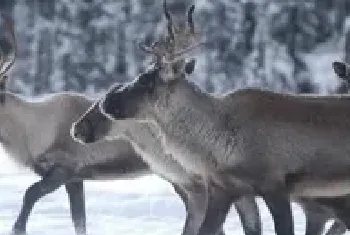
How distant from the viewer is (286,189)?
16.6 ft

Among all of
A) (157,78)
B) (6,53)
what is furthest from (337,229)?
(6,53)

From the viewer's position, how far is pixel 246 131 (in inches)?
205

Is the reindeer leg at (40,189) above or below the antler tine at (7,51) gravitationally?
below

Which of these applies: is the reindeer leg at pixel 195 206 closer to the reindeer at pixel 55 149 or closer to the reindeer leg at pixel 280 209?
the reindeer leg at pixel 280 209

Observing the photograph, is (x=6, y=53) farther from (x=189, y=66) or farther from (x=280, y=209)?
(x=280, y=209)

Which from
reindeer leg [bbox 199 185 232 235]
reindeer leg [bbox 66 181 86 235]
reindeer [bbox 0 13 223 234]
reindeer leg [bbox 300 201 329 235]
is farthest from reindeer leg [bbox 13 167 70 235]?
reindeer leg [bbox 300 201 329 235]

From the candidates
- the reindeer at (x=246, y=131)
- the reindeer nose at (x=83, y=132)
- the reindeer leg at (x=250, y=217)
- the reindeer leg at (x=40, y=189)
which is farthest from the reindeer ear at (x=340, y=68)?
the reindeer leg at (x=40, y=189)

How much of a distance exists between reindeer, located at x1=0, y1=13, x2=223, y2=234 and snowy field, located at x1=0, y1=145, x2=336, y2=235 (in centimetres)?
16

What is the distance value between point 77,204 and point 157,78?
7.01 feet

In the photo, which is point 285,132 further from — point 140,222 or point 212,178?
point 140,222

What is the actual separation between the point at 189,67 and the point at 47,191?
1953mm

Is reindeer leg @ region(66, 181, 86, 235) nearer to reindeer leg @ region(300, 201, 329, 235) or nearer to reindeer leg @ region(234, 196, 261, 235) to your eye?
reindeer leg @ region(234, 196, 261, 235)

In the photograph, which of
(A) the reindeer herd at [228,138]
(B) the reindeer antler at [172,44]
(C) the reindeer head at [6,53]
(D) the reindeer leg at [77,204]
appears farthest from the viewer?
(C) the reindeer head at [6,53]

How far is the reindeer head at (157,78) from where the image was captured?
17.4ft
